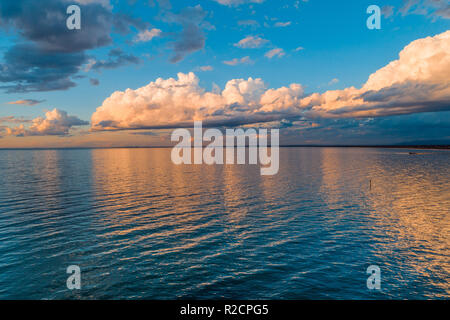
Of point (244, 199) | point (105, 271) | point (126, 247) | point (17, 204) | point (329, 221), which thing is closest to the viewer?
point (105, 271)

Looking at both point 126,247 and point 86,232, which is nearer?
point 126,247

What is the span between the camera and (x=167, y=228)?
34656 millimetres

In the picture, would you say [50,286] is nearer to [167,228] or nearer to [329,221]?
[167,228]

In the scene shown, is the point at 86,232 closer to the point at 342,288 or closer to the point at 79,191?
the point at 342,288

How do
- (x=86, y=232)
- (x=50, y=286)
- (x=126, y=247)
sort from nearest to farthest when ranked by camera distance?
(x=50, y=286)
(x=126, y=247)
(x=86, y=232)

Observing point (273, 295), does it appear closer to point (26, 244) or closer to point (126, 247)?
point (126, 247)

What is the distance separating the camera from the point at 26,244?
28.8 meters

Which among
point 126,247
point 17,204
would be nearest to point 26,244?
point 126,247

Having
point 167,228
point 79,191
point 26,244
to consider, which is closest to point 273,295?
point 167,228

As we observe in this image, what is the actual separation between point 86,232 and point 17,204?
24.7 meters

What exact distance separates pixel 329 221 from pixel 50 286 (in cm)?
3250
